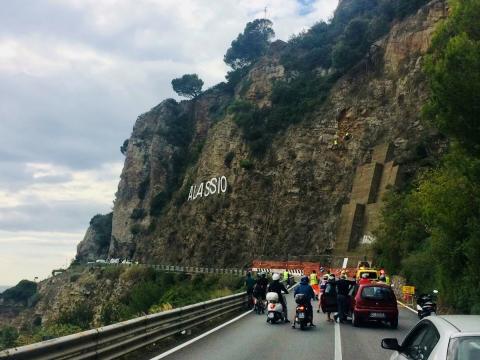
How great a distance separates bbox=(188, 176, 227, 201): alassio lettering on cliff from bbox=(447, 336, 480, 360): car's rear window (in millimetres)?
70213

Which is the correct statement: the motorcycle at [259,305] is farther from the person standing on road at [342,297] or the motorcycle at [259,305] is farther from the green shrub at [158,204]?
the green shrub at [158,204]

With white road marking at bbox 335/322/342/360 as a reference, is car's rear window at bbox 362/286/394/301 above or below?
above

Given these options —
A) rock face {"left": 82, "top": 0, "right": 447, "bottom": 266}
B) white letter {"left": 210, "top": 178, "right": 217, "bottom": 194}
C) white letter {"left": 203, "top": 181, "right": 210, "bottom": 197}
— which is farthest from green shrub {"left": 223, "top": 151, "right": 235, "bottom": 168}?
white letter {"left": 203, "top": 181, "right": 210, "bottom": 197}

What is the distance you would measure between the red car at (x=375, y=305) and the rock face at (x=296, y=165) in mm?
40243

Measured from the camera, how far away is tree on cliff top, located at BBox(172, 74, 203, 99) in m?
117

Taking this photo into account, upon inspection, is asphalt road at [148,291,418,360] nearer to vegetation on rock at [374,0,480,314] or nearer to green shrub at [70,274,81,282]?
vegetation on rock at [374,0,480,314]

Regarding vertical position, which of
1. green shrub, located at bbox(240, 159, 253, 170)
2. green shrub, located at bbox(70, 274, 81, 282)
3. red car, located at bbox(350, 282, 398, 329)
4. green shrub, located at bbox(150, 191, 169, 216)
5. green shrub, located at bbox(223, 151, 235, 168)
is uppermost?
green shrub, located at bbox(223, 151, 235, 168)

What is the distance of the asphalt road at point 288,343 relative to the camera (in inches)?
445

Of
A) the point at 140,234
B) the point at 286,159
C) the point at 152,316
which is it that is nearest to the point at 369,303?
the point at 152,316

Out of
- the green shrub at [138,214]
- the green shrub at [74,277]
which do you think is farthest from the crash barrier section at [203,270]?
the green shrub at [138,214]

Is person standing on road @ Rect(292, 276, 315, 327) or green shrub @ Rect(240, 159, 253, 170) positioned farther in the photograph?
green shrub @ Rect(240, 159, 253, 170)

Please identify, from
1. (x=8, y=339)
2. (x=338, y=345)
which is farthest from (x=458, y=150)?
(x=8, y=339)

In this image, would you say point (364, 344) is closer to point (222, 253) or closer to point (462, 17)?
point (462, 17)

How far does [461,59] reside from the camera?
17984mm
